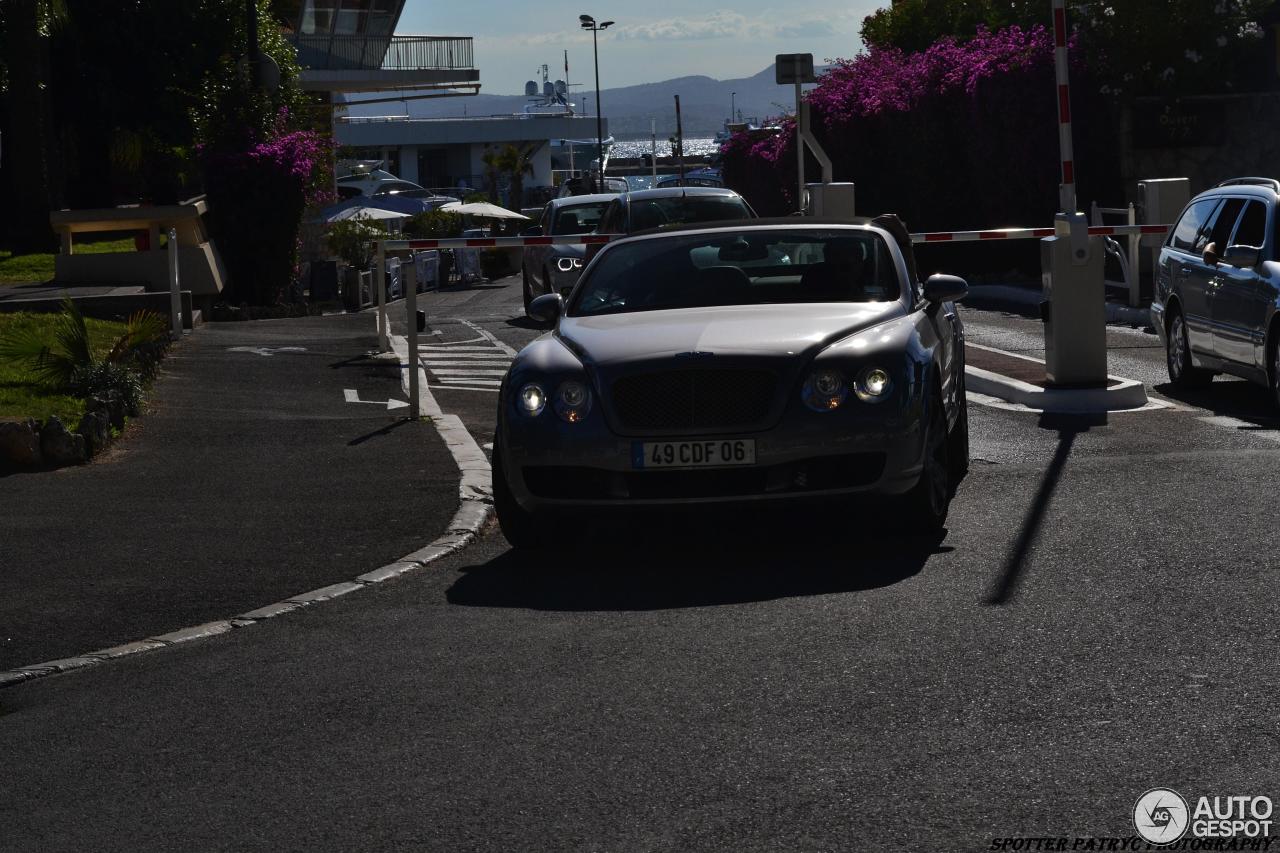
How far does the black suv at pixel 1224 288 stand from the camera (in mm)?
12625

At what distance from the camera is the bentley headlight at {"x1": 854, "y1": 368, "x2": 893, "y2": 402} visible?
27.5 ft

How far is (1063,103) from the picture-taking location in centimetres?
1417

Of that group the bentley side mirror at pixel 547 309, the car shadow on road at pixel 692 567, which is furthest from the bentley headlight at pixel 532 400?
the bentley side mirror at pixel 547 309

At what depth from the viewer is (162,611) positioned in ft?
25.7

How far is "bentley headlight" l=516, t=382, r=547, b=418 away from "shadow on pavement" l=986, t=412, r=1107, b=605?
2138 mm

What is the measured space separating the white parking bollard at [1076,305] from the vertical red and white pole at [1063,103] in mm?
201

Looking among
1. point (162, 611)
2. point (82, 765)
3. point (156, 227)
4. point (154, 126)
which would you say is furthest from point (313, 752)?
point (154, 126)

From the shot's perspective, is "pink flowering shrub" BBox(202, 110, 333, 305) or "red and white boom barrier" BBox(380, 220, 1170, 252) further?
"pink flowering shrub" BBox(202, 110, 333, 305)

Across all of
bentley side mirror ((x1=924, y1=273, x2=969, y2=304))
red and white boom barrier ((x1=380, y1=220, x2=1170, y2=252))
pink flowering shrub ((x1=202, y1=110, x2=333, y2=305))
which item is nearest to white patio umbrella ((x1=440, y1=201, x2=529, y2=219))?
pink flowering shrub ((x1=202, y1=110, x2=333, y2=305))

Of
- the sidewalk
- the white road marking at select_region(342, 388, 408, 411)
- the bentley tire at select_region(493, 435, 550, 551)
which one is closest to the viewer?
the sidewalk

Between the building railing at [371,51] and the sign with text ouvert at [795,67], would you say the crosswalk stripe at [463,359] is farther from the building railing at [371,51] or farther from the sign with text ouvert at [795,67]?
the building railing at [371,51]

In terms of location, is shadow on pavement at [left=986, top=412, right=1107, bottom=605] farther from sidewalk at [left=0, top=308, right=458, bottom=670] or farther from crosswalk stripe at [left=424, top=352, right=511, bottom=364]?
crosswalk stripe at [left=424, top=352, right=511, bottom=364]

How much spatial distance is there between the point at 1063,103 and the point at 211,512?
23.6 ft

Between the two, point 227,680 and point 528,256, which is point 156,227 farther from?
point 227,680
